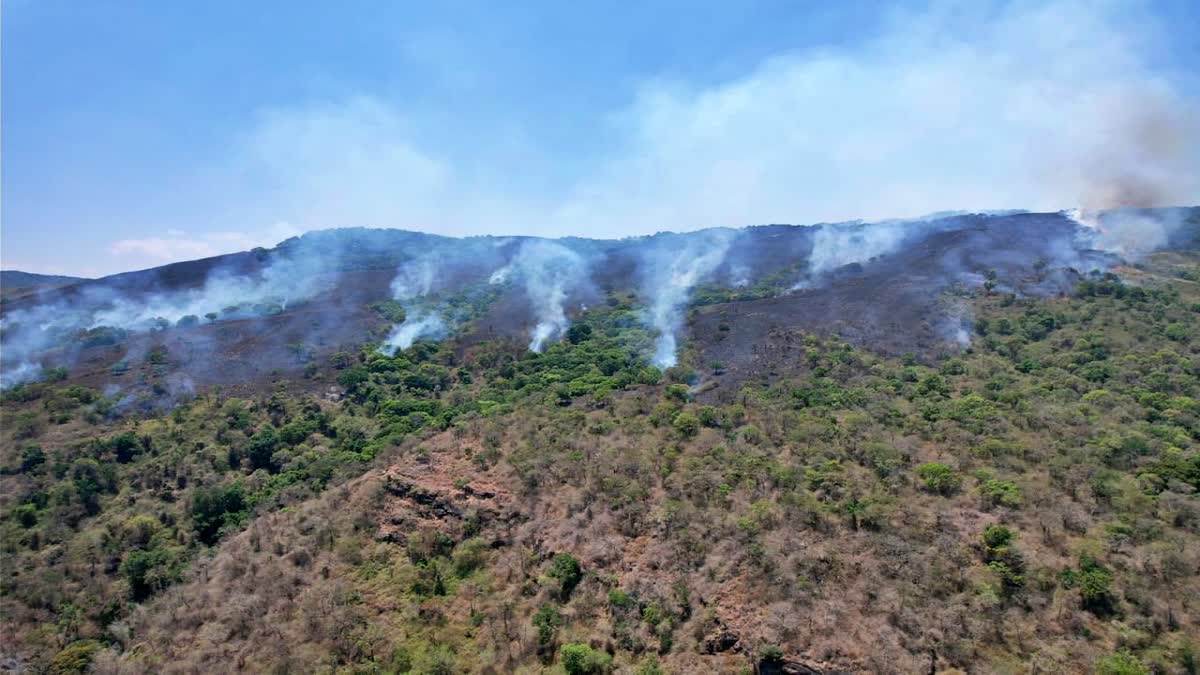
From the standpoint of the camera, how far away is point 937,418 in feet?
99.5

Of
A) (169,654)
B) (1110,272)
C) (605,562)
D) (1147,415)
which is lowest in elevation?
(169,654)

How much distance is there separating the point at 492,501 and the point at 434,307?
51981mm

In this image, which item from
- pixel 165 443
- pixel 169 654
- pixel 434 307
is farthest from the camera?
pixel 434 307

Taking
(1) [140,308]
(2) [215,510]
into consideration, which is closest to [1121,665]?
(2) [215,510]

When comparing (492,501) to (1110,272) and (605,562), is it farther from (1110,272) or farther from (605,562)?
(1110,272)

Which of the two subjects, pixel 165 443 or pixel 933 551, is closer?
pixel 933 551

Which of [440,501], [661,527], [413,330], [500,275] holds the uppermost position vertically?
[500,275]

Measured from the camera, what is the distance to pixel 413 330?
65062 mm

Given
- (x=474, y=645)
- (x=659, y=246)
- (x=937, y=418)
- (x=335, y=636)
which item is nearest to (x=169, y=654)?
(x=335, y=636)

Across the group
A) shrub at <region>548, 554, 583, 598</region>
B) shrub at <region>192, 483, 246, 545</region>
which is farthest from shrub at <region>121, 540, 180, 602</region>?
shrub at <region>548, 554, 583, 598</region>

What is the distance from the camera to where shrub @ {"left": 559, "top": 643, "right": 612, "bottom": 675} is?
19031mm

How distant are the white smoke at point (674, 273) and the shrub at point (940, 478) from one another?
69.8 feet

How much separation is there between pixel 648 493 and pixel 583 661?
7.88m

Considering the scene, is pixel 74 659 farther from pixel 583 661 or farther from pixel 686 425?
pixel 686 425
